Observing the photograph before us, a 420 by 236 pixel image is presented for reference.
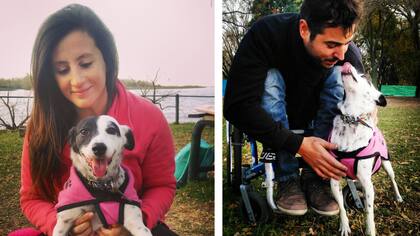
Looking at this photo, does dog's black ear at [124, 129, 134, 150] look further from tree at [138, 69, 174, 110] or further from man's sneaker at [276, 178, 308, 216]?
man's sneaker at [276, 178, 308, 216]

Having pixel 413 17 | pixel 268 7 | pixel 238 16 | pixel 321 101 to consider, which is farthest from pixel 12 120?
pixel 413 17

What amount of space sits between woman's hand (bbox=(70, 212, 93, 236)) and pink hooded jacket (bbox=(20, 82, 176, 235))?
149mm

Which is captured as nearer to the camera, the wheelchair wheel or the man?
the man

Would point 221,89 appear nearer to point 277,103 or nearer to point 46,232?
point 277,103

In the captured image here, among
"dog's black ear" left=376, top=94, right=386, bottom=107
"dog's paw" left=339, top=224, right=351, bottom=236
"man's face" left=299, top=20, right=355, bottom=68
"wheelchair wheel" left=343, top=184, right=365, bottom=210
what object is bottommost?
"dog's paw" left=339, top=224, right=351, bottom=236

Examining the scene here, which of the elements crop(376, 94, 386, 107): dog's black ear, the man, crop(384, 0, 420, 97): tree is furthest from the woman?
crop(384, 0, 420, 97): tree

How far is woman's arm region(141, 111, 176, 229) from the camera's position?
12.0 ft

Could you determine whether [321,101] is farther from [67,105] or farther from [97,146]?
[67,105]

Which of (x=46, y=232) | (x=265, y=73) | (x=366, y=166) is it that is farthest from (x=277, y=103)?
(x=46, y=232)

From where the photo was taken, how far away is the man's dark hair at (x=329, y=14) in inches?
137

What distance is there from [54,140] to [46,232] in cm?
63

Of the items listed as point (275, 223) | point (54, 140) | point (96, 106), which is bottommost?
point (275, 223)

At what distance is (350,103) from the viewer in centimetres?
363

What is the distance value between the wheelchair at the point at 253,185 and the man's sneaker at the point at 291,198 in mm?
56
